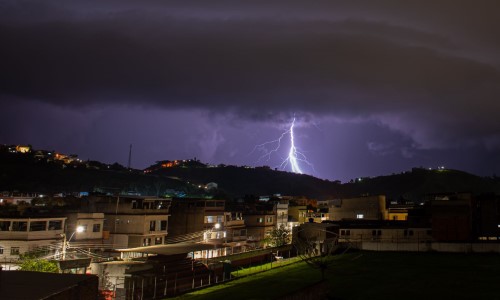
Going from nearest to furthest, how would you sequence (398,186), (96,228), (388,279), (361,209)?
(388,279) → (96,228) → (361,209) → (398,186)

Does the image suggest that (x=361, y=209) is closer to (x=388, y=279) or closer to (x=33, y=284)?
(x=388, y=279)

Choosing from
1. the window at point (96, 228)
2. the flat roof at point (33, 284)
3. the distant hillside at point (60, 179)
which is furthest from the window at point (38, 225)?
the distant hillside at point (60, 179)

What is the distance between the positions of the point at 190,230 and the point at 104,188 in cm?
6853

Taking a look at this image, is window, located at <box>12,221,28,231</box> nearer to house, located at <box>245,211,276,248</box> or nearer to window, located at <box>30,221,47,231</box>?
window, located at <box>30,221,47,231</box>

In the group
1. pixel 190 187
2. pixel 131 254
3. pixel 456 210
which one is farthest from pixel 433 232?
pixel 190 187

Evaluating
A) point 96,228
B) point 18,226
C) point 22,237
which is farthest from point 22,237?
point 96,228

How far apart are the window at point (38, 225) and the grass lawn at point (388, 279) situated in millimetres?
14184

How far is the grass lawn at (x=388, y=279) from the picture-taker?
25.9 meters

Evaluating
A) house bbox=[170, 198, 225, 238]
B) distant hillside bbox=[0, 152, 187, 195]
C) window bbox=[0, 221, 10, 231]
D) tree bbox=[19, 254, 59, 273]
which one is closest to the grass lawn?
tree bbox=[19, 254, 59, 273]

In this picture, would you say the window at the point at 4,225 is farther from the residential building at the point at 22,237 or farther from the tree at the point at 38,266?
the tree at the point at 38,266

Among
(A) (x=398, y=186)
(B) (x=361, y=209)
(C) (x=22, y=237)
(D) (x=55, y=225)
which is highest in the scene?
(A) (x=398, y=186)

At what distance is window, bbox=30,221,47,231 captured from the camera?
114 ft

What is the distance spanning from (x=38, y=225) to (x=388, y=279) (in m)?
26.6

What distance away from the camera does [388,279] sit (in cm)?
3025
